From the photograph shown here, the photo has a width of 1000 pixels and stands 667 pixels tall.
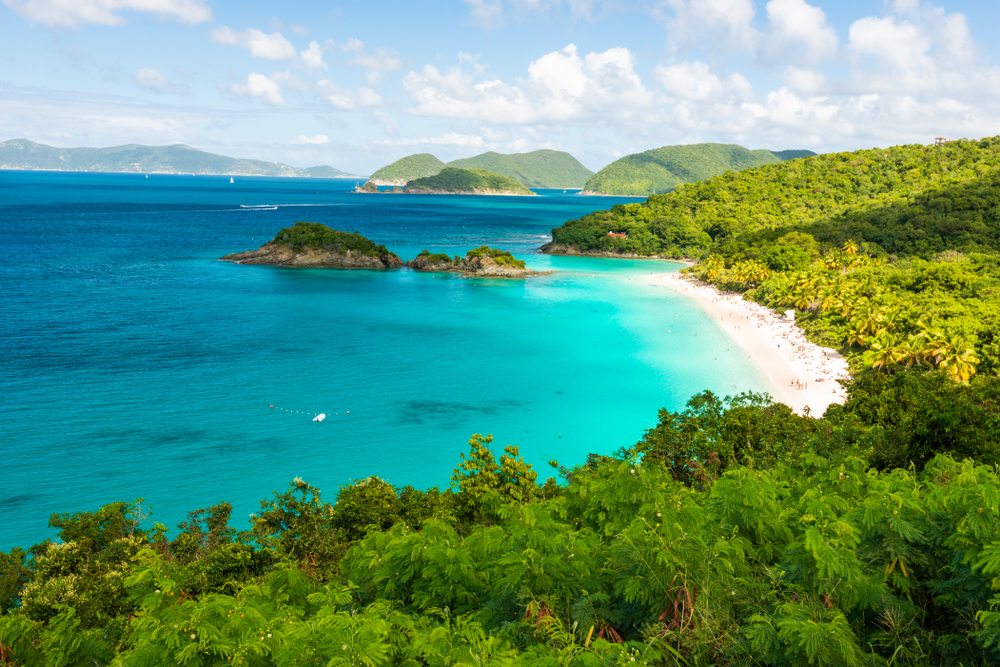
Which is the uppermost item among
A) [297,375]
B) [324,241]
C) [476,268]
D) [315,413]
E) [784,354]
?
[324,241]

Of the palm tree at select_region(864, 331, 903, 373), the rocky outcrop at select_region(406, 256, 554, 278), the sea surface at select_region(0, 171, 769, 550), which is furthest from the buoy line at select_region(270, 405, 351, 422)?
the rocky outcrop at select_region(406, 256, 554, 278)

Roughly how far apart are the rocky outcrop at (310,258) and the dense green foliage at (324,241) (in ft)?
1.81

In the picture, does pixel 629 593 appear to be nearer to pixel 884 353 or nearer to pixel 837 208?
pixel 884 353

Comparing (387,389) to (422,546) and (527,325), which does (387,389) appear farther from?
(422,546)

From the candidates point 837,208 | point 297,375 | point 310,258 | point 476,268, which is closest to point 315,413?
point 297,375

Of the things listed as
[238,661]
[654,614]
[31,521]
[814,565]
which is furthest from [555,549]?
[31,521]

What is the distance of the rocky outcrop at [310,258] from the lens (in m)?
92.1

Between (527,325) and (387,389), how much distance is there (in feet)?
75.5

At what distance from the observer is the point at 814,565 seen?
6961 mm

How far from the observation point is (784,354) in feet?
157

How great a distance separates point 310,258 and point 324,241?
3818 millimetres

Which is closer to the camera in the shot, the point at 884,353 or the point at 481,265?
the point at 884,353

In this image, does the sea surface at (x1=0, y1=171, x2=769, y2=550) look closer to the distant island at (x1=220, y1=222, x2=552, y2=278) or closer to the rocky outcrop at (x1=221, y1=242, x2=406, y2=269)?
the distant island at (x1=220, y1=222, x2=552, y2=278)

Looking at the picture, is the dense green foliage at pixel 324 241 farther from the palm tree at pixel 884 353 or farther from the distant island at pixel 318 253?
the palm tree at pixel 884 353
